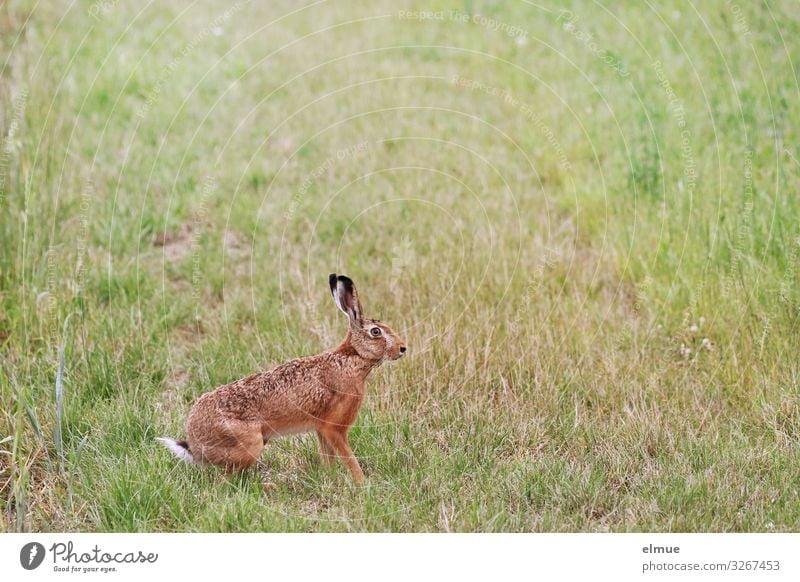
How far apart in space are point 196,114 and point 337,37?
204cm

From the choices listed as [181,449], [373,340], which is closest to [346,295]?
[373,340]

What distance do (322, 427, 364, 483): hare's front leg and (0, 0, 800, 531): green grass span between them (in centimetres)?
8

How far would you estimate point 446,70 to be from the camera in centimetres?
1009

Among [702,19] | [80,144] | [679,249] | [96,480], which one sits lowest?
[96,480]

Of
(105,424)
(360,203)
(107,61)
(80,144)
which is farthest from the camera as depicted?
(107,61)

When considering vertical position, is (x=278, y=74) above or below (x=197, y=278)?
above

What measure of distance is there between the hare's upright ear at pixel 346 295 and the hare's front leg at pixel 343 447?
553 mm

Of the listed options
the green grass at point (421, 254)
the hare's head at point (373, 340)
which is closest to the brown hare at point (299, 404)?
the hare's head at point (373, 340)

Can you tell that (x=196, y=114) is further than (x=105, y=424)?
Yes

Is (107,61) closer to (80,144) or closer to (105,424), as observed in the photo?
(80,144)

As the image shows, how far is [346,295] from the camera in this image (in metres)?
4.70

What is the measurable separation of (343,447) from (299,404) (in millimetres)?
314

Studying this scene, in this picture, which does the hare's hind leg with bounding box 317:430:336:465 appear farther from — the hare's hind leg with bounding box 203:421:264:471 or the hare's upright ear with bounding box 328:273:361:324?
the hare's upright ear with bounding box 328:273:361:324

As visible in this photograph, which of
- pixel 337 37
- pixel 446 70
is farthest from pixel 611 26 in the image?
pixel 337 37
